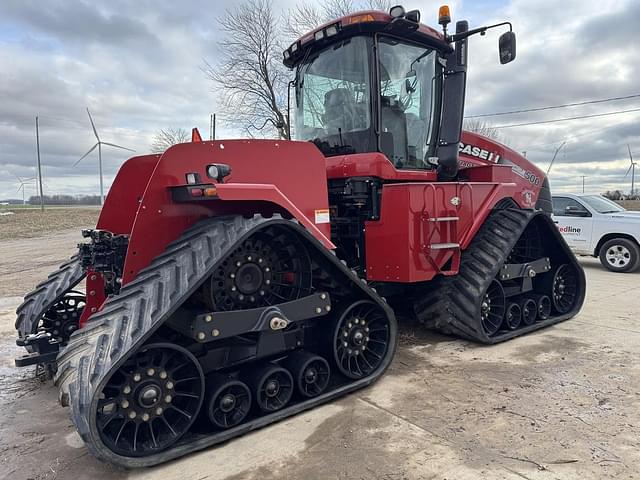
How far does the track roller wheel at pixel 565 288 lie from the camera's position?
616 cm

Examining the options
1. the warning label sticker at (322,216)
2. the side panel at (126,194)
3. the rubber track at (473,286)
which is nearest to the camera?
the side panel at (126,194)

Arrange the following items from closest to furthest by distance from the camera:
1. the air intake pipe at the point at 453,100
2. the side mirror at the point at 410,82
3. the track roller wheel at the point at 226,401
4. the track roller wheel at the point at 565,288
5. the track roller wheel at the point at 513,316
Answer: the track roller wheel at the point at 226,401 < the side mirror at the point at 410,82 < the air intake pipe at the point at 453,100 < the track roller wheel at the point at 513,316 < the track roller wheel at the point at 565,288

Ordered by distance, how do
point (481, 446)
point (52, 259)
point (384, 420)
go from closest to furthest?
point (481, 446) → point (384, 420) → point (52, 259)

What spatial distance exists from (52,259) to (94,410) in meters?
12.7

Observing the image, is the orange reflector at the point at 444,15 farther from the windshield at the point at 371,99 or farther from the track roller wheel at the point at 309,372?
the track roller wheel at the point at 309,372

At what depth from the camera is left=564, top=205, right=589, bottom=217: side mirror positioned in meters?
10.8

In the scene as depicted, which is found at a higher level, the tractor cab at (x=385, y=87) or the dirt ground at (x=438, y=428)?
the tractor cab at (x=385, y=87)

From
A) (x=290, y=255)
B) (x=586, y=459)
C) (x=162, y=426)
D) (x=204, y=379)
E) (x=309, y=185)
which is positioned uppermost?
Answer: (x=309, y=185)

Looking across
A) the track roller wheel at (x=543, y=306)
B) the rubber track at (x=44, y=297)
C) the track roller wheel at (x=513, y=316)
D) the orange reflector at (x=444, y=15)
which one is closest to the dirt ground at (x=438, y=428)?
the track roller wheel at (x=513, y=316)

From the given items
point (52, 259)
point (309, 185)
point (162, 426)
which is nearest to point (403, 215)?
point (309, 185)

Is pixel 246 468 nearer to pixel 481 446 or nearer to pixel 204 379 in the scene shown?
pixel 204 379

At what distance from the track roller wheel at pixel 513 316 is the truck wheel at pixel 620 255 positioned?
612 cm

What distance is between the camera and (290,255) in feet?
11.6

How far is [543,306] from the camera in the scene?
19.5 ft
